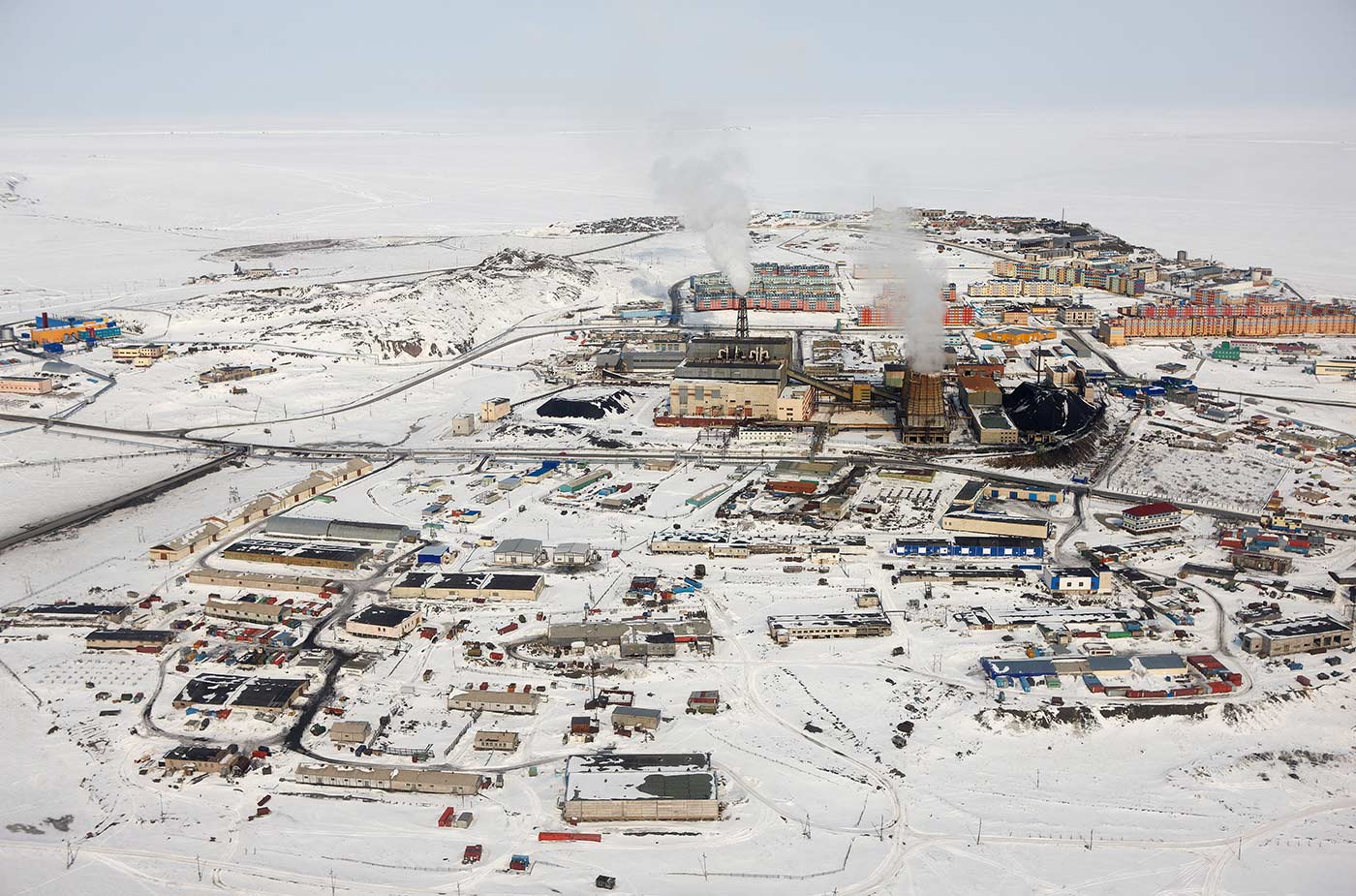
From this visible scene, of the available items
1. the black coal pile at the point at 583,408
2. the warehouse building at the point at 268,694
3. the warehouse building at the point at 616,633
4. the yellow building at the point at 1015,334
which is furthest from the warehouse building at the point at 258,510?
the yellow building at the point at 1015,334

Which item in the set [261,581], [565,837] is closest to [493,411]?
[261,581]

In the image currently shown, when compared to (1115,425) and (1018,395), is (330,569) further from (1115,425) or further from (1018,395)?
(1115,425)

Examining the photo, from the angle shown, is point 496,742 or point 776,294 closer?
point 496,742

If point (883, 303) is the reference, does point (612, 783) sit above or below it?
below

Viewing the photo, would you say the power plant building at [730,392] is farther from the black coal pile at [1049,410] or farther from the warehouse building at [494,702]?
the warehouse building at [494,702]

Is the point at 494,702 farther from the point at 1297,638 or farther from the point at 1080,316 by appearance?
the point at 1080,316

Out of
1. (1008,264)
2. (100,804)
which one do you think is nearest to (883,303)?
(1008,264)
